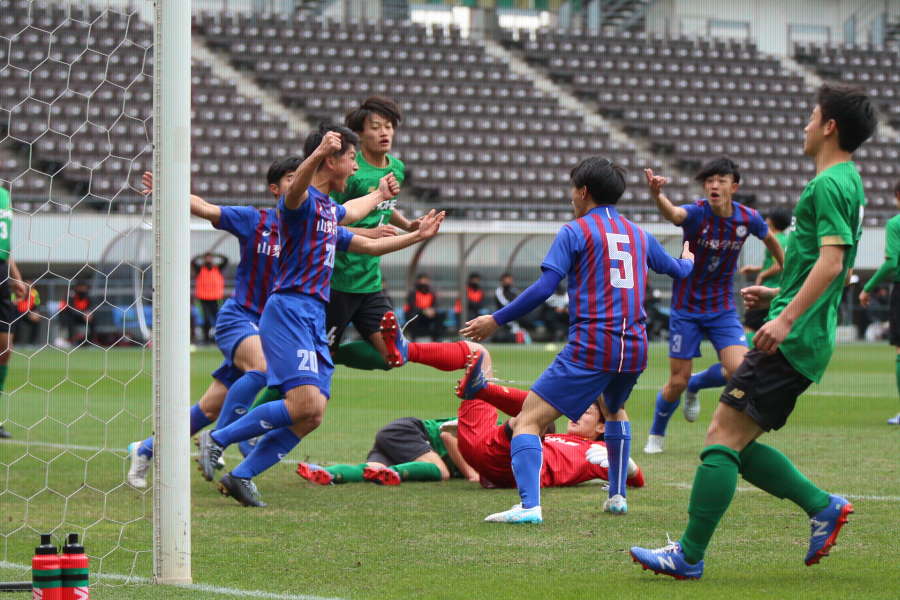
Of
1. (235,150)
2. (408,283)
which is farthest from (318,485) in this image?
(235,150)

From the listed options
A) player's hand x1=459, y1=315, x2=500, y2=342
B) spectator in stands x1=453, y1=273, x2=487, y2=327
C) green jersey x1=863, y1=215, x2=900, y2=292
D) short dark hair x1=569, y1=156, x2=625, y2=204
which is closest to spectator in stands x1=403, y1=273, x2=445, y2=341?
spectator in stands x1=453, y1=273, x2=487, y2=327

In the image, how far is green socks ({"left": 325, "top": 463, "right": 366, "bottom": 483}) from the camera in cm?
637

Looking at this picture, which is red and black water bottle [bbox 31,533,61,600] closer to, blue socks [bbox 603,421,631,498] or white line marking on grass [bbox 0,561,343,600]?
white line marking on grass [bbox 0,561,343,600]

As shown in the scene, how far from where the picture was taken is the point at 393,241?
18.8 ft

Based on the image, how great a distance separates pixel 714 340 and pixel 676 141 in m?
24.2

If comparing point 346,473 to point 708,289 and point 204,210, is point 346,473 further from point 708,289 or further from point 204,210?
point 708,289

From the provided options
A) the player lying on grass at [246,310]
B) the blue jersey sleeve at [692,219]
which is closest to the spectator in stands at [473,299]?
the blue jersey sleeve at [692,219]

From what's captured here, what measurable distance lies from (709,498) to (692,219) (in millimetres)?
4141

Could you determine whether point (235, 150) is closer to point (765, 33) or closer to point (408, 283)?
point (408, 283)

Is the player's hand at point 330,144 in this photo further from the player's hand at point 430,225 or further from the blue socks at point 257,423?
the blue socks at point 257,423

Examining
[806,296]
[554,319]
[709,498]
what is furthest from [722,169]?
[554,319]

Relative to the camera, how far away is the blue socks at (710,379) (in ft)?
28.1

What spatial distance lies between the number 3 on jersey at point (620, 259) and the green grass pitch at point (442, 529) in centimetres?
99

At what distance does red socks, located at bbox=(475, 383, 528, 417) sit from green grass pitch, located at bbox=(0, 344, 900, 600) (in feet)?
1.42
